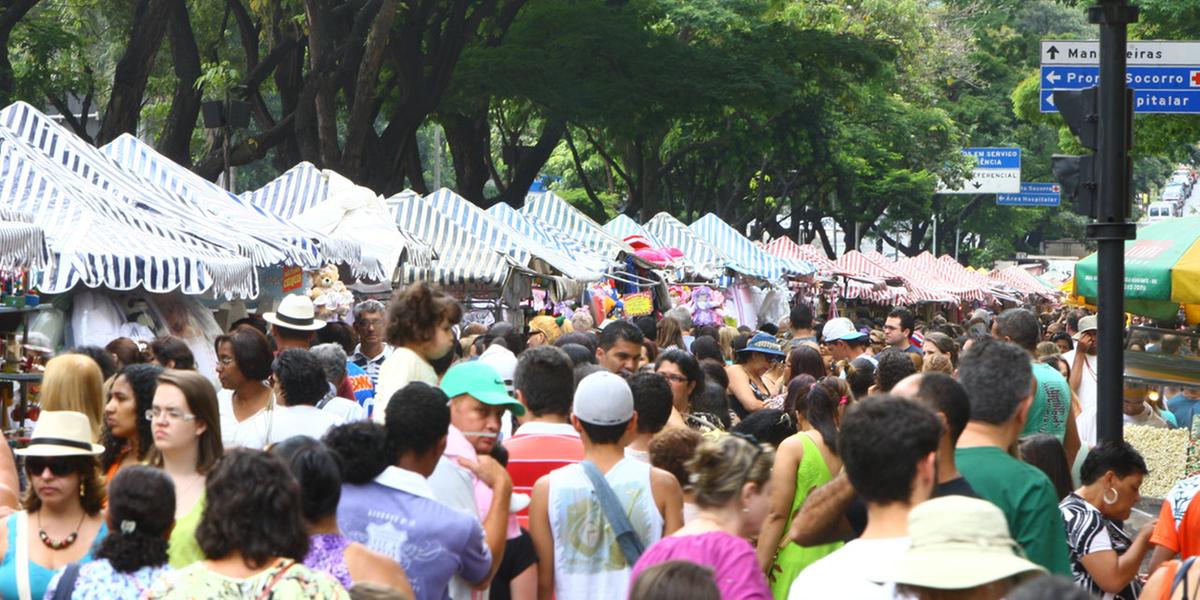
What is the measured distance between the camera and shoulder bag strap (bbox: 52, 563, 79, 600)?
15.2ft

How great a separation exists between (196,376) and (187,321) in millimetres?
6318

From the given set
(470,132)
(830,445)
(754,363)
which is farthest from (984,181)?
(830,445)

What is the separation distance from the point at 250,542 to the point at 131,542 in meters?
0.65

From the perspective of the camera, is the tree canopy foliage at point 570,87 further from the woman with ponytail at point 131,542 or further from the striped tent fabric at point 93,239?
the woman with ponytail at point 131,542

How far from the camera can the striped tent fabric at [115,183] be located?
1185 centimetres

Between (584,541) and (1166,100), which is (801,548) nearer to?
(584,541)

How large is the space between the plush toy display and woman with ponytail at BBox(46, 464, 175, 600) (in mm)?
8976

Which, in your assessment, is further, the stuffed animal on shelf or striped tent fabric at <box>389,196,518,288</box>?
the stuffed animal on shelf

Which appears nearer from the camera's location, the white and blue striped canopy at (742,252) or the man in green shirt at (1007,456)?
the man in green shirt at (1007,456)

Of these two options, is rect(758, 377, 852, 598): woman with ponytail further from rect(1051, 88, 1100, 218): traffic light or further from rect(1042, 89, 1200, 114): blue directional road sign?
rect(1042, 89, 1200, 114): blue directional road sign

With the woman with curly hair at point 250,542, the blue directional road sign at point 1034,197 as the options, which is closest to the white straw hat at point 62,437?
the woman with curly hair at point 250,542

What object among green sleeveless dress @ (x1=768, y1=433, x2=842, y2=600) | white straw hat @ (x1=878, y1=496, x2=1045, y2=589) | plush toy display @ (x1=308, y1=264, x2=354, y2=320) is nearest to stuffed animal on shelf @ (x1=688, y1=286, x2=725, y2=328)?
plush toy display @ (x1=308, y1=264, x2=354, y2=320)

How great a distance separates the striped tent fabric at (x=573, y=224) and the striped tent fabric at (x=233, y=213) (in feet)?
27.1

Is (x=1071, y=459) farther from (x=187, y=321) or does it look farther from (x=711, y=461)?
(x=187, y=321)
